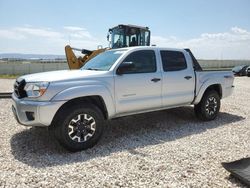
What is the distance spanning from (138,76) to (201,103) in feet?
7.87

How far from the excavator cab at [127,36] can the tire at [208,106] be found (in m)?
9.68

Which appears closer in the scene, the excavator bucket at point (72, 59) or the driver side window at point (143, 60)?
the driver side window at point (143, 60)

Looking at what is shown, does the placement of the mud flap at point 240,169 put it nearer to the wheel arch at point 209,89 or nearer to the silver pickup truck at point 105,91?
the silver pickup truck at point 105,91

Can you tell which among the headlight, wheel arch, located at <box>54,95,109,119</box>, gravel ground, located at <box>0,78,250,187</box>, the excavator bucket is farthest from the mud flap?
the excavator bucket

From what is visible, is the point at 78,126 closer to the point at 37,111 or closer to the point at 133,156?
the point at 37,111

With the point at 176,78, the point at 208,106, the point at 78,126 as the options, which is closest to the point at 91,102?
the point at 78,126

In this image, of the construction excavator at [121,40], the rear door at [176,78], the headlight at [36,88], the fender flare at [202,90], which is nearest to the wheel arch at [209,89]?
the fender flare at [202,90]

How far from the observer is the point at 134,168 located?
4125 millimetres

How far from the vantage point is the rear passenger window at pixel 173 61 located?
627 centimetres

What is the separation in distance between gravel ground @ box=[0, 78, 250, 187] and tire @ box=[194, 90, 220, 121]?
0.24 metres

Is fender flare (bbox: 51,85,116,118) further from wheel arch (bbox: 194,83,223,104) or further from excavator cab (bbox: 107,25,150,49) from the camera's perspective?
excavator cab (bbox: 107,25,150,49)

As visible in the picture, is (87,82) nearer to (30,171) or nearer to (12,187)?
(30,171)

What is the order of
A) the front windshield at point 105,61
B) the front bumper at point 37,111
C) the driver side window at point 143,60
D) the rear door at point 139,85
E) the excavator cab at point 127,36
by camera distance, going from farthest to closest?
the excavator cab at point 127,36 < the driver side window at point 143,60 < the front windshield at point 105,61 < the rear door at point 139,85 < the front bumper at point 37,111

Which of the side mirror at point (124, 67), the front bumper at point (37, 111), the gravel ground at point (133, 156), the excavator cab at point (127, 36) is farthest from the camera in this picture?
the excavator cab at point (127, 36)
